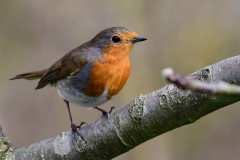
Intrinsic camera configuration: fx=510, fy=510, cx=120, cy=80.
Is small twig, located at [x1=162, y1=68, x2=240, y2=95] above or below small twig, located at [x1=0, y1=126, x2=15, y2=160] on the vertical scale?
above

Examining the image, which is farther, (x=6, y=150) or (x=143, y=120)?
(x=6, y=150)

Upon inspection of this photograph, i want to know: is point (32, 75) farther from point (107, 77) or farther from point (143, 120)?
point (143, 120)

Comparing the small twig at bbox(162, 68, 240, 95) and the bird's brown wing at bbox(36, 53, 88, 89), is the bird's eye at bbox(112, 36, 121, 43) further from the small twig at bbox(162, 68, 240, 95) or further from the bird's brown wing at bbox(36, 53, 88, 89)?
the small twig at bbox(162, 68, 240, 95)

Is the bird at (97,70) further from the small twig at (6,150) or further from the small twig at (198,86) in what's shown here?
the small twig at (198,86)

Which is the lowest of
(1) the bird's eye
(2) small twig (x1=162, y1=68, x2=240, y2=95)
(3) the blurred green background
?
(3) the blurred green background

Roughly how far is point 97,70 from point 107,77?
0.41 ft

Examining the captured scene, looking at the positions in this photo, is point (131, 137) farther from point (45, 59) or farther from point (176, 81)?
point (45, 59)

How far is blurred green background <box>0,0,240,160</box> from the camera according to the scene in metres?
5.84

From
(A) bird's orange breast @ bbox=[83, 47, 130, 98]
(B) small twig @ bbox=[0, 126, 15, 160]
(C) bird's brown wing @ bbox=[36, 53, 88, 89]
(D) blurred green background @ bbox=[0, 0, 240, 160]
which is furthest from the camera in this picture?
(D) blurred green background @ bbox=[0, 0, 240, 160]

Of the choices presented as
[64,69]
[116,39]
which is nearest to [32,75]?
[64,69]

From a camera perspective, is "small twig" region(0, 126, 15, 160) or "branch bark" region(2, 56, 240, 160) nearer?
"branch bark" region(2, 56, 240, 160)

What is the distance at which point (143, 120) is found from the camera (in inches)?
92.7

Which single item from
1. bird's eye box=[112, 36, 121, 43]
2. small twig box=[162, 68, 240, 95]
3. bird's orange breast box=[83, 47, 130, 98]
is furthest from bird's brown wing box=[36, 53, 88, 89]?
small twig box=[162, 68, 240, 95]

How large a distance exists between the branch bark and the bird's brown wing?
1395mm
